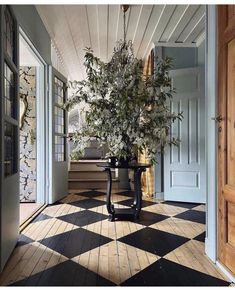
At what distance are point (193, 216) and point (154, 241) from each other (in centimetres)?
109

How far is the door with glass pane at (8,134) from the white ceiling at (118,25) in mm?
1223

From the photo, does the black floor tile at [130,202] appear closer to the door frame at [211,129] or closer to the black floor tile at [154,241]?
the black floor tile at [154,241]

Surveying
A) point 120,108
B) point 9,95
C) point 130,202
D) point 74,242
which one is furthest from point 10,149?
point 130,202

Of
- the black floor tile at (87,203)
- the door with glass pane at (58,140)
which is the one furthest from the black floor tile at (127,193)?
the door with glass pane at (58,140)

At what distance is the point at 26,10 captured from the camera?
271 centimetres

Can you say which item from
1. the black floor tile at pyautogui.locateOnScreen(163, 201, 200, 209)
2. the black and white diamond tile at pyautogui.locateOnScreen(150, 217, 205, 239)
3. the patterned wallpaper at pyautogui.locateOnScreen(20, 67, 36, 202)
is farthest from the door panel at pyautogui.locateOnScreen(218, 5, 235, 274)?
the patterned wallpaper at pyautogui.locateOnScreen(20, 67, 36, 202)

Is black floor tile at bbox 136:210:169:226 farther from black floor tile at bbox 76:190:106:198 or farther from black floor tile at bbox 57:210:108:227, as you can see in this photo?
black floor tile at bbox 76:190:106:198

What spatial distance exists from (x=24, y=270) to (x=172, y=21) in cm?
350

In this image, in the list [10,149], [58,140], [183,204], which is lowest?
[183,204]

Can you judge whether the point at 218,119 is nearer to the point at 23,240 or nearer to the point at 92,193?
the point at 23,240

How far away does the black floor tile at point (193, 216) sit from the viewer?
10.2 ft

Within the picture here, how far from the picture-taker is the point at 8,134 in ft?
7.07

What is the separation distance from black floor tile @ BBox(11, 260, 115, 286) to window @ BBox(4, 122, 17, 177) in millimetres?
828

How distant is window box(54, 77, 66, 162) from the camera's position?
421 cm
